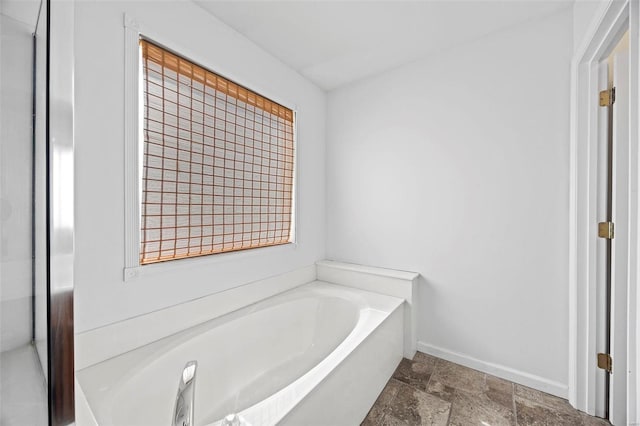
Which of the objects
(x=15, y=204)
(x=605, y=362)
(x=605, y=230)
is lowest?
(x=605, y=362)

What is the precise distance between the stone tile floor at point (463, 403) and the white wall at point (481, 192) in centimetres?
14

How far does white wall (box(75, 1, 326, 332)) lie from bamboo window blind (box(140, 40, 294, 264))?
11cm

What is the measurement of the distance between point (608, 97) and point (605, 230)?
0.72 meters

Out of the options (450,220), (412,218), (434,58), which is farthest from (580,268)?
(434,58)

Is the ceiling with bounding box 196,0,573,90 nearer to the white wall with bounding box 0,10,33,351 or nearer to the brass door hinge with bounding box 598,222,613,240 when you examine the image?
the brass door hinge with bounding box 598,222,613,240

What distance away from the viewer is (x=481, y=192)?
6.24ft

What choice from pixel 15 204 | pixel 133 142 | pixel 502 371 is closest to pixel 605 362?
pixel 502 371

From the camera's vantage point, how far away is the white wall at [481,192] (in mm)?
1672

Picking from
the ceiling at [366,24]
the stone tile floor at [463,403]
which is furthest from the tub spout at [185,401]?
the ceiling at [366,24]

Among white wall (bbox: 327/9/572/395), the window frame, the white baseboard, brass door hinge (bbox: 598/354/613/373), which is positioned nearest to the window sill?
the window frame

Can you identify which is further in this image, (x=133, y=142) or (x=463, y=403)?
(x=463, y=403)

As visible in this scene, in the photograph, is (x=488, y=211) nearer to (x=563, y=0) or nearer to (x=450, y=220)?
(x=450, y=220)

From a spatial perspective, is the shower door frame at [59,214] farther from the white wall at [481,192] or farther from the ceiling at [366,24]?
the white wall at [481,192]

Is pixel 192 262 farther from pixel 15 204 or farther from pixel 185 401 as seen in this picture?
pixel 15 204
